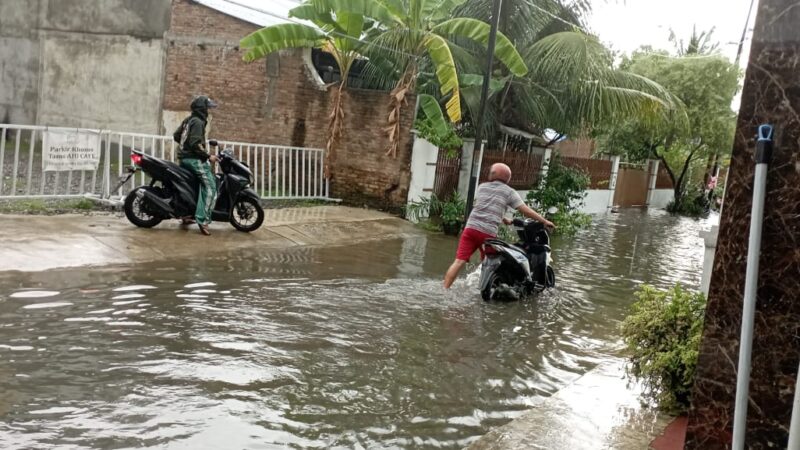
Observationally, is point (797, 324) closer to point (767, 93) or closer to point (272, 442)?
point (767, 93)

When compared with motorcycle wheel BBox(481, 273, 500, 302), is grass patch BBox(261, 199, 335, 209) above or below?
above

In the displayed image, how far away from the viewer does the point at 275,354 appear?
198 inches

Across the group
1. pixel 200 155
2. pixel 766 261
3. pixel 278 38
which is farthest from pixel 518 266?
pixel 278 38

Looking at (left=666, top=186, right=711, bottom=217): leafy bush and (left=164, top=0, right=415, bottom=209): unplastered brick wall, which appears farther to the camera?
(left=666, top=186, right=711, bottom=217): leafy bush

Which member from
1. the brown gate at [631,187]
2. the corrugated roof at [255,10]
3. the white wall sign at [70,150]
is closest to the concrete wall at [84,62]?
the corrugated roof at [255,10]

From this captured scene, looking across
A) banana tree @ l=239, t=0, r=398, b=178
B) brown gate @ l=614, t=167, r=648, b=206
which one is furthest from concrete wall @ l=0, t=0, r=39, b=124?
brown gate @ l=614, t=167, r=648, b=206

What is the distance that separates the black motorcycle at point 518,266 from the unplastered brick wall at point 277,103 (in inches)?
188

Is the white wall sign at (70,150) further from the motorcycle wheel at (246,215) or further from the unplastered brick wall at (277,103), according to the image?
the unplastered brick wall at (277,103)

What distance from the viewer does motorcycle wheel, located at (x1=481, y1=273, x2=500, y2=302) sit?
741 centimetres

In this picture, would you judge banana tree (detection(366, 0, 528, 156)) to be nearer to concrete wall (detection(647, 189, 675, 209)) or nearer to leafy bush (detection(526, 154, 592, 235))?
leafy bush (detection(526, 154, 592, 235))

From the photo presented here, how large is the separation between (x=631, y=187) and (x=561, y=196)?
39.0 feet

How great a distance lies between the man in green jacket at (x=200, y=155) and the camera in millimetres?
8477

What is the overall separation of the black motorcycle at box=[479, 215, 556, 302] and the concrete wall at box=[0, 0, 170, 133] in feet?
35.7

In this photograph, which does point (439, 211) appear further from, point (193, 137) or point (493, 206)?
point (193, 137)
